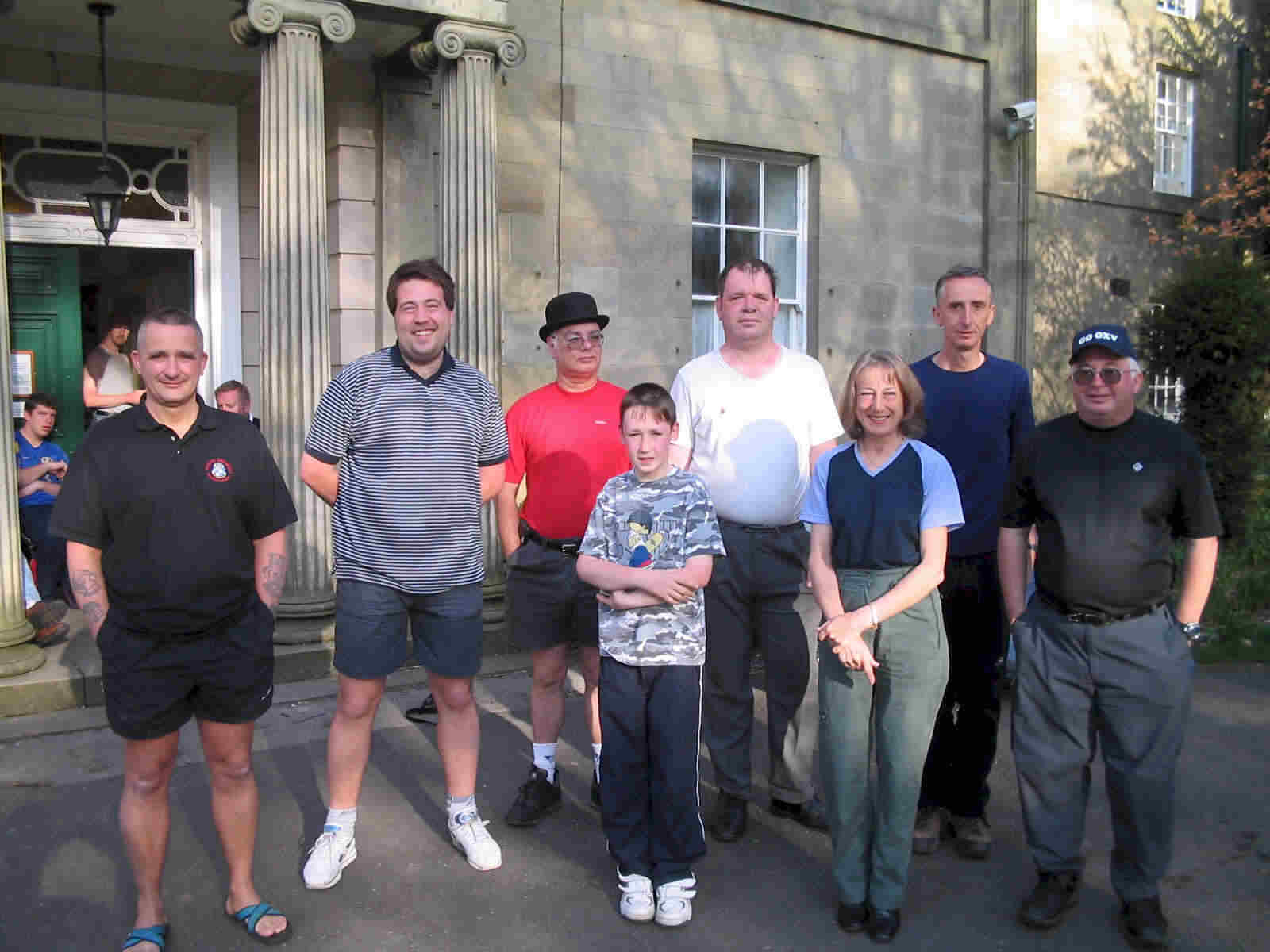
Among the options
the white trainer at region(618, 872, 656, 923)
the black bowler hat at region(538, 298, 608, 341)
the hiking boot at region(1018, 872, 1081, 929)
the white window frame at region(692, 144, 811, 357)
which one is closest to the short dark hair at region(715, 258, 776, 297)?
the black bowler hat at region(538, 298, 608, 341)

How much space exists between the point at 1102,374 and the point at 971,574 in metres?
1.05

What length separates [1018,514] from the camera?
3.89m

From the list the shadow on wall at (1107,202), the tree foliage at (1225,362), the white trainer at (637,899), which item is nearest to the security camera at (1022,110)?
the tree foliage at (1225,362)

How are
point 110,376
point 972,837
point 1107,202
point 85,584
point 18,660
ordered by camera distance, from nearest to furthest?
point 85,584 < point 972,837 < point 18,660 < point 110,376 < point 1107,202

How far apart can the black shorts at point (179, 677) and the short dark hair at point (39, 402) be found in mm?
4733

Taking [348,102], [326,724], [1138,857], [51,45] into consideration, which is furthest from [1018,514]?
[51,45]

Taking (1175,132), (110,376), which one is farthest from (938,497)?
(1175,132)

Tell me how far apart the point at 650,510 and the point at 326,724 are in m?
2.78

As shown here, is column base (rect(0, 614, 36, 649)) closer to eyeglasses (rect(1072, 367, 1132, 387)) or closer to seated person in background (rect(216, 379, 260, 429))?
seated person in background (rect(216, 379, 260, 429))

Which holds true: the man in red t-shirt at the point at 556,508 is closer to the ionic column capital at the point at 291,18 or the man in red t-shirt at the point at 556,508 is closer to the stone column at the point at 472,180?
the stone column at the point at 472,180

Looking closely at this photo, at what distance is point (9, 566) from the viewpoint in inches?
233

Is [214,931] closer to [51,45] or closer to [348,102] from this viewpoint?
[348,102]

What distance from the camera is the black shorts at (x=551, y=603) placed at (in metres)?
4.50

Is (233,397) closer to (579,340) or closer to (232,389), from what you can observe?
(232,389)
